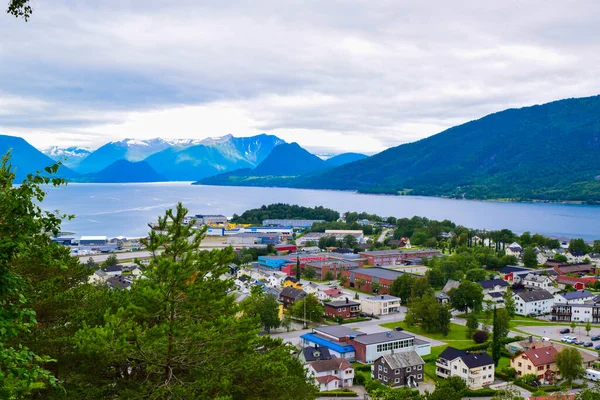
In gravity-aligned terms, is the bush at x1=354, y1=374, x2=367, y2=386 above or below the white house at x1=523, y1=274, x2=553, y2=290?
below

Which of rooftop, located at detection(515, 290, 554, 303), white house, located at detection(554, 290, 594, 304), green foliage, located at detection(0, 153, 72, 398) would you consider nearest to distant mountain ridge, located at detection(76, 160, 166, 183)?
rooftop, located at detection(515, 290, 554, 303)

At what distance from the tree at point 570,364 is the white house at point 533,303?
703 centimetres

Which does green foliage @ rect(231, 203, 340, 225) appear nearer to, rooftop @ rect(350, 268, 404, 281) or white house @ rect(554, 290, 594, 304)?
rooftop @ rect(350, 268, 404, 281)

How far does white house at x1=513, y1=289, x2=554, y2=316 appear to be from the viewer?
18.1 meters

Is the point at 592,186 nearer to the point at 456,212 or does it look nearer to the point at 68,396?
the point at 456,212

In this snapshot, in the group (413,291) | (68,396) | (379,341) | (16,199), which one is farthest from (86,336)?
(413,291)

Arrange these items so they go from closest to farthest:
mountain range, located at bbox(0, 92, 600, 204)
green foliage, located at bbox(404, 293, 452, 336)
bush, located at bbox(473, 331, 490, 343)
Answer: bush, located at bbox(473, 331, 490, 343) → green foliage, located at bbox(404, 293, 452, 336) → mountain range, located at bbox(0, 92, 600, 204)

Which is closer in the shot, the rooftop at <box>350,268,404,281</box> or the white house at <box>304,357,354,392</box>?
the white house at <box>304,357,354,392</box>

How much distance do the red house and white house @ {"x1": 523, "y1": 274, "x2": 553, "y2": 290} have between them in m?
7.84

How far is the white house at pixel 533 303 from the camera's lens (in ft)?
59.5

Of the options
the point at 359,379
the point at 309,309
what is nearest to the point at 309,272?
the point at 309,309

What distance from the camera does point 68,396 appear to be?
3717 mm

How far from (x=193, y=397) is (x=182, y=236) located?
113cm

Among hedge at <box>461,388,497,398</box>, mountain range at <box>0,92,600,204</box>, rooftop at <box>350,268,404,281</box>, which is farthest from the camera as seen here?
mountain range at <box>0,92,600,204</box>
